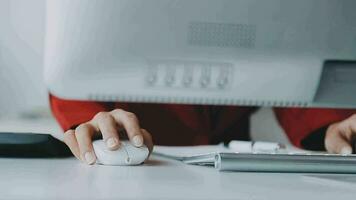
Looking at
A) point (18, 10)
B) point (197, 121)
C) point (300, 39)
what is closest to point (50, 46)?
point (300, 39)

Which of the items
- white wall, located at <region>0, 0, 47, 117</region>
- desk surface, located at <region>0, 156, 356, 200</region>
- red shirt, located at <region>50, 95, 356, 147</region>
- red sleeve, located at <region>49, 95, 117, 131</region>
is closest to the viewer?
desk surface, located at <region>0, 156, 356, 200</region>

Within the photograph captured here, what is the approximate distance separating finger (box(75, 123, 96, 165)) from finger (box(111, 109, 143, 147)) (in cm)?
4

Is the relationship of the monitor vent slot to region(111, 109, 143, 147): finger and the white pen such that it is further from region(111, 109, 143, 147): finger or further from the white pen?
the white pen

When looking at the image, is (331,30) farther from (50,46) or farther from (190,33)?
(50,46)

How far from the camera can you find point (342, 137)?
0.97 metres

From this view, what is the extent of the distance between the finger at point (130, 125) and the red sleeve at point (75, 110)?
286mm

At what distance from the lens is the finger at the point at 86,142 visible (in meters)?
0.72

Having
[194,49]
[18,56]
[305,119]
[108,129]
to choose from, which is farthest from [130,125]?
[18,56]

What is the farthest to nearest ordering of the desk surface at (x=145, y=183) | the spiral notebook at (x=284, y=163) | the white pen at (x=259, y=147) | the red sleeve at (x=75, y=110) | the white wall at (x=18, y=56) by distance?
the white wall at (x=18, y=56), the red sleeve at (x=75, y=110), the white pen at (x=259, y=147), the spiral notebook at (x=284, y=163), the desk surface at (x=145, y=183)

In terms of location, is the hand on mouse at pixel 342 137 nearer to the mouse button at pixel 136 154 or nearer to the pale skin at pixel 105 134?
the pale skin at pixel 105 134

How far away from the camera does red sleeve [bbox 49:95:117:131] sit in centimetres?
111

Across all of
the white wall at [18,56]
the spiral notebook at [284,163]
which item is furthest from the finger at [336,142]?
the white wall at [18,56]

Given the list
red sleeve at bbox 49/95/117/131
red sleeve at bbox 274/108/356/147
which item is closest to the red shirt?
red sleeve at bbox 274/108/356/147

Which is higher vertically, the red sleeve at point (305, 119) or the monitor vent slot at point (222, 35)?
the monitor vent slot at point (222, 35)
